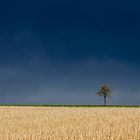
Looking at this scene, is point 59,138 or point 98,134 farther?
point 98,134

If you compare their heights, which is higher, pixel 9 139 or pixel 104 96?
pixel 104 96

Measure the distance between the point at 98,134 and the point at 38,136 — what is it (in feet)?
7.22

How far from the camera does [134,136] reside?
1323cm

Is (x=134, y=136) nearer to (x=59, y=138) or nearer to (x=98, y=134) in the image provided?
(x=98, y=134)

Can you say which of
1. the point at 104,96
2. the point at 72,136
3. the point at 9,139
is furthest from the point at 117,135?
the point at 104,96

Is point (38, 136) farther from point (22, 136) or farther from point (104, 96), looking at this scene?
point (104, 96)

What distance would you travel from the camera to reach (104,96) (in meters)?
123

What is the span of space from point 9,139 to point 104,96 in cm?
11120

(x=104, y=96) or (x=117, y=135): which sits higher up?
(x=104, y=96)

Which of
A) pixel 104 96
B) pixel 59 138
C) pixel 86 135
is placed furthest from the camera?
pixel 104 96

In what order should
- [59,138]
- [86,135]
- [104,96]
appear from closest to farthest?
[59,138]
[86,135]
[104,96]

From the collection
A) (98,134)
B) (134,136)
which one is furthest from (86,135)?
(134,136)

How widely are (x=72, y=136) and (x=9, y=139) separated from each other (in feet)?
6.95

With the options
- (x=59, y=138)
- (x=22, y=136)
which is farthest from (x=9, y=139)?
(x=59, y=138)
